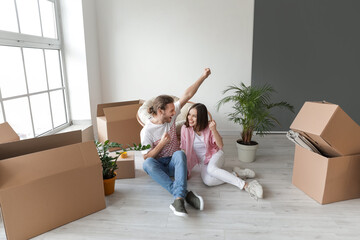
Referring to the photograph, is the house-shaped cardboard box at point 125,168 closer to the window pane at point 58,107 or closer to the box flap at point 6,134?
the box flap at point 6,134

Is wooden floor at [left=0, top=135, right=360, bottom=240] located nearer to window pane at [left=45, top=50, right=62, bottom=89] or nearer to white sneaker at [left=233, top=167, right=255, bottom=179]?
white sneaker at [left=233, top=167, right=255, bottom=179]

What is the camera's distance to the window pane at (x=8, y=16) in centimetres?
240

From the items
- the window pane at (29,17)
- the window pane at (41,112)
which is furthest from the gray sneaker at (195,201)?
the window pane at (29,17)

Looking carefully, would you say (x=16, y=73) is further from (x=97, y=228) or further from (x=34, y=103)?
(x=97, y=228)

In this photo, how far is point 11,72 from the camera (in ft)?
8.27

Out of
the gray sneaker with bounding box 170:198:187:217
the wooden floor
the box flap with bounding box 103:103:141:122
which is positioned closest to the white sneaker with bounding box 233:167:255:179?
the wooden floor

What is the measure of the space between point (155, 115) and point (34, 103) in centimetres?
162

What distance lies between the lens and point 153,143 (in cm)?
228

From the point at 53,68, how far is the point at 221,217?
113 inches

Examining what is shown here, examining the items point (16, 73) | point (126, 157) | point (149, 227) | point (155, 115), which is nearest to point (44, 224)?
point (149, 227)

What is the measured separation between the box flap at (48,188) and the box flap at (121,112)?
1.35 meters

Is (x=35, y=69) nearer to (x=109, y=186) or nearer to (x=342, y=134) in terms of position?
(x=109, y=186)

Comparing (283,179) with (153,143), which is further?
(283,179)

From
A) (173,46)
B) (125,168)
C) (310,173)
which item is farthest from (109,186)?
(173,46)
